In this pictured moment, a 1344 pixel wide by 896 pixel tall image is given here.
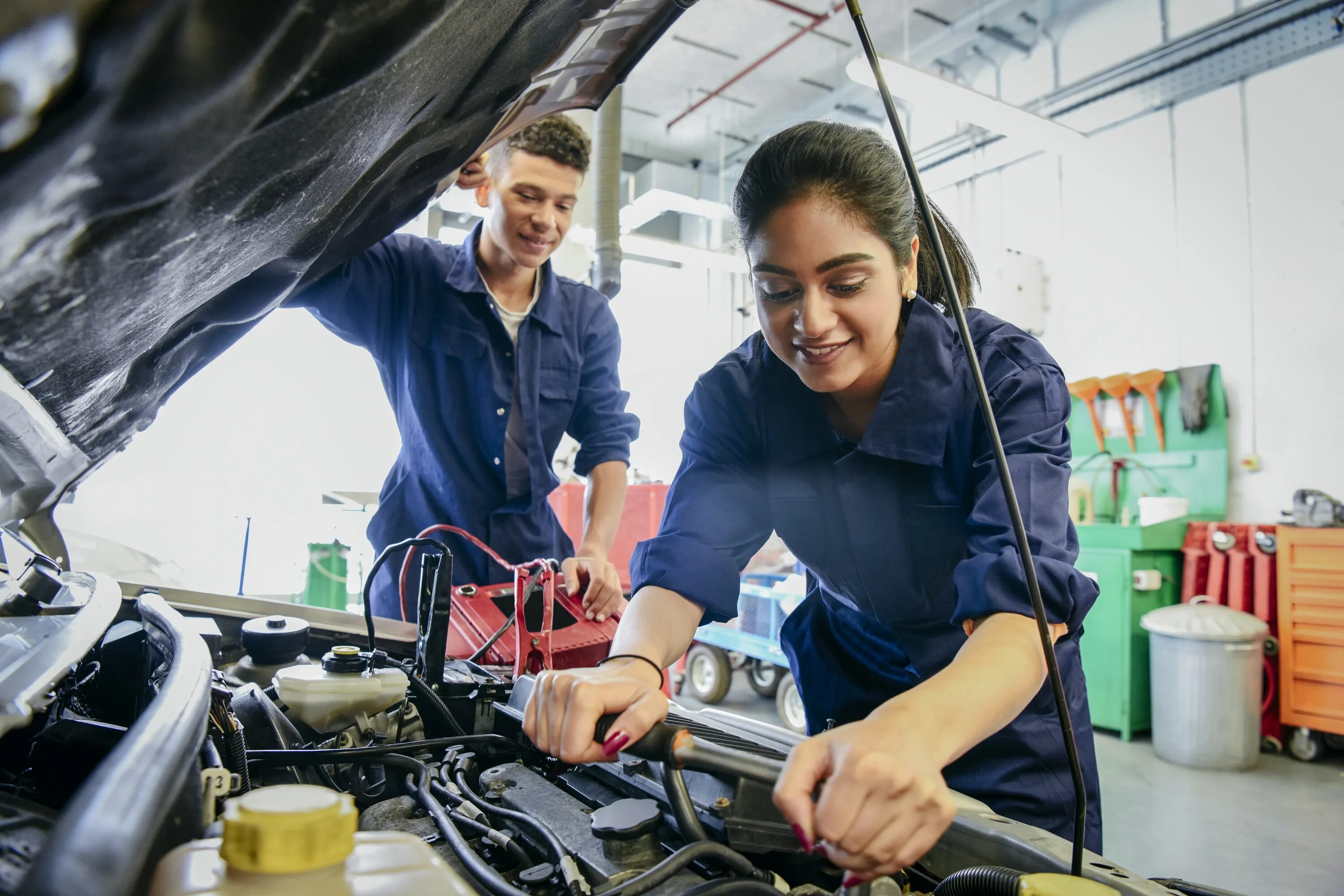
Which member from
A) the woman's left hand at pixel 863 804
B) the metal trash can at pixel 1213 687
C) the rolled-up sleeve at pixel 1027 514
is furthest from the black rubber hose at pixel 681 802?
the metal trash can at pixel 1213 687

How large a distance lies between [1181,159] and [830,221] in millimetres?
4481

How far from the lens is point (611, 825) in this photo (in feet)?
2.22

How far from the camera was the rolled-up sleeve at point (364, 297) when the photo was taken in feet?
5.14

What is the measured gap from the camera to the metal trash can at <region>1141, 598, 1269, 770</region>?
3.27 metres

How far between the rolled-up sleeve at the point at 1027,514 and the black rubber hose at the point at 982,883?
270mm

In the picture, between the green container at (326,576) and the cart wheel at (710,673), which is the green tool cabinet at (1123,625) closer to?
the cart wheel at (710,673)

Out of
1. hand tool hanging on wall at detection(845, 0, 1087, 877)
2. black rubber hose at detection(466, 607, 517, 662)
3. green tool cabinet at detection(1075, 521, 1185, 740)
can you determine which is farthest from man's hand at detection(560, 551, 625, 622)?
green tool cabinet at detection(1075, 521, 1185, 740)

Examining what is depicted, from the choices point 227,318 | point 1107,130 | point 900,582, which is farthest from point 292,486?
point 1107,130

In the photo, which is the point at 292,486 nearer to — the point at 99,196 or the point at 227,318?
the point at 227,318

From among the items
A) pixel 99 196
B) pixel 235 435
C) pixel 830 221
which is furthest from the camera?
pixel 235 435

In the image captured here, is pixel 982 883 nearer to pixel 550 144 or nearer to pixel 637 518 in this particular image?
pixel 550 144

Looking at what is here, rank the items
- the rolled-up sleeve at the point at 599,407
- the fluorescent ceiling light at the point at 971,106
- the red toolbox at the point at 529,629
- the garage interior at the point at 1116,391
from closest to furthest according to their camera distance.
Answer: the red toolbox at the point at 529,629
the rolled-up sleeve at the point at 599,407
the fluorescent ceiling light at the point at 971,106
the garage interior at the point at 1116,391

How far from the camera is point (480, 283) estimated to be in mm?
1778

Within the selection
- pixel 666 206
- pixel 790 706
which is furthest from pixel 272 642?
pixel 666 206
